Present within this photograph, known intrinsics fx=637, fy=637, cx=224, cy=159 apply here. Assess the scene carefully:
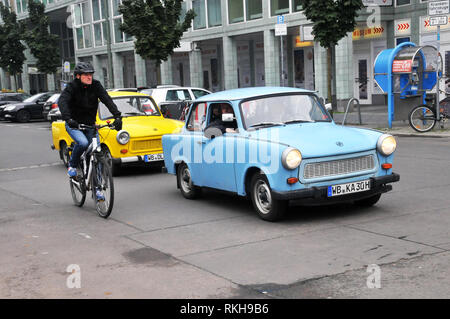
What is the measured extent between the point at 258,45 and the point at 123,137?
26.0 m

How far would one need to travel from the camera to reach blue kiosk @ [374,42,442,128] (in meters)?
18.3

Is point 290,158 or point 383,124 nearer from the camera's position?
point 290,158

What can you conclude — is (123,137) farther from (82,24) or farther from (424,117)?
(82,24)

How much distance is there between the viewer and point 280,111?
26.9 feet

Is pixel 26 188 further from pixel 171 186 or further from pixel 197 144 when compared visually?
pixel 197 144

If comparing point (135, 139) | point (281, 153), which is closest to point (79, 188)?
point (135, 139)

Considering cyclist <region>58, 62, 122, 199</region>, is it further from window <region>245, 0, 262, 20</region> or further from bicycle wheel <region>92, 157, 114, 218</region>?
window <region>245, 0, 262, 20</region>

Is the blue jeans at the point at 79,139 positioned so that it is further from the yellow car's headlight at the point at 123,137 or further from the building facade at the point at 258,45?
the building facade at the point at 258,45

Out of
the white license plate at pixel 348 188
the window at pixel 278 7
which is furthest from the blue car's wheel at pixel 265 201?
the window at pixel 278 7

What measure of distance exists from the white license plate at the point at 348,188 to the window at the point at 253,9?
86.0 feet

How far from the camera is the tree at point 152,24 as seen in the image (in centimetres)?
3025

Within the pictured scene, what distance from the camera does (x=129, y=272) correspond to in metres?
5.57
